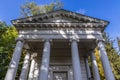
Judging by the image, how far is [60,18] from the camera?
1222 centimetres

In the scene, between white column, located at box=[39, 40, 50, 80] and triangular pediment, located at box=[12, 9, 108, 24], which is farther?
triangular pediment, located at box=[12, 9, 108, 24]

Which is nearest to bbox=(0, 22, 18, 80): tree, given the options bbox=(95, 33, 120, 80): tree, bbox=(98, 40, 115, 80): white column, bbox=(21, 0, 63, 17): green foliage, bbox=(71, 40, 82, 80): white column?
bbox=(21, 0, 63, 17): green foliage

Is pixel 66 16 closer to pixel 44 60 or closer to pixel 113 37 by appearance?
pixel 44 60

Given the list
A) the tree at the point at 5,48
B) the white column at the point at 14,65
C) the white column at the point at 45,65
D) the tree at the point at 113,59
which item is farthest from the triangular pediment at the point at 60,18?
the tree at the point at 113,59

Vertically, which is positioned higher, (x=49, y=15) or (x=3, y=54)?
(x=49, y=15)

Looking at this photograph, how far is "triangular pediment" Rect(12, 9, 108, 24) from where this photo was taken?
11.5m

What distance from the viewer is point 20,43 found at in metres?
11.0

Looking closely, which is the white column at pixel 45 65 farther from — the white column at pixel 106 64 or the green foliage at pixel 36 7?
the green foliage at pixel 36 7

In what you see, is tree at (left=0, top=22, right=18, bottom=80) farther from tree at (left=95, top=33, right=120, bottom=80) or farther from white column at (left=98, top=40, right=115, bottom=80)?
tree at (left=95, top=33, right=120, bottom=80)

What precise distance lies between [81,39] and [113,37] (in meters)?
20.5

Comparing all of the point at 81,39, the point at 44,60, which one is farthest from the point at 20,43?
the point at 81,39

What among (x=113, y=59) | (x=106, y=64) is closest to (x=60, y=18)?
(x=106, y=64)

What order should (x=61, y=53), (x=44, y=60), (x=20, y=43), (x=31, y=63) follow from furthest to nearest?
(x=61, y=53), (x=31, y=63), (x=20, y=43), (x=44, y=60)

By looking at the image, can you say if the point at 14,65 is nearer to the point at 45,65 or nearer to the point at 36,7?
the point at 45,65
